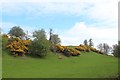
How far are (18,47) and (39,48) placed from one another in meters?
5.76

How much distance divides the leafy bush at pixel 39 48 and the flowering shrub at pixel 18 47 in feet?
5.55

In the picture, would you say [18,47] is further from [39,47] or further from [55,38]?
[55,38]

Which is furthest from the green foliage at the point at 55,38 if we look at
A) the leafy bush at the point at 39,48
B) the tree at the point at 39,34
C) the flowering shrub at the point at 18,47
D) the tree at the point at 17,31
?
the leafy bush at the point at 39,48

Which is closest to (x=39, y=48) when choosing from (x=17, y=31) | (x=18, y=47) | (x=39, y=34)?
(x=18, y=47)

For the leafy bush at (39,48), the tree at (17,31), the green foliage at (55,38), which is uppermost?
the tree at (17,31)

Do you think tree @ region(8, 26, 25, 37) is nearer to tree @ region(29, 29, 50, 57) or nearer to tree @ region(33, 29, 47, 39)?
tree @ region(33, 29, 47, 39)

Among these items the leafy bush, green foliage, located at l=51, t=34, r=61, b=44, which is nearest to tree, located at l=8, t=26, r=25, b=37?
green foliage, located at l=51, t=34, r=61, b=44

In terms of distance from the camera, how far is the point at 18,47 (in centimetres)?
7550

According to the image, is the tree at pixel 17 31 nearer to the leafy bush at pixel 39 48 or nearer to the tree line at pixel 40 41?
the tree line at pixel 40 41

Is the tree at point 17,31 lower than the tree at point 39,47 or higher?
higher

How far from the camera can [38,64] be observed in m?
68.6

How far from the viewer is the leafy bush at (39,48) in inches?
3031

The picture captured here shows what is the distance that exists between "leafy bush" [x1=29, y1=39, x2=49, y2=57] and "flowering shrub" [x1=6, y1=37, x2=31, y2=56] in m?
1.69

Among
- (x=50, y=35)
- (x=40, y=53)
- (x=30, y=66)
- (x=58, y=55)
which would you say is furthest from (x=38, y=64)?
(x=50, y=35)
